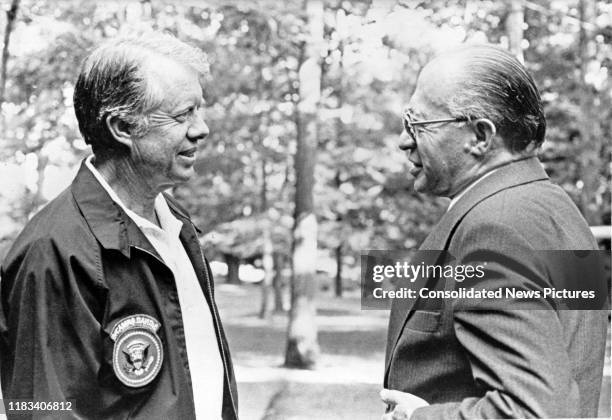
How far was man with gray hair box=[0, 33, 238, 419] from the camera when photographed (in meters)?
1.03

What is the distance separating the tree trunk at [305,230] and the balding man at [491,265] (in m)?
2.85

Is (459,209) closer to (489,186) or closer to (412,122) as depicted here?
(489,186)

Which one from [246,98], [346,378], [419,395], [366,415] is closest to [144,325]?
[419,395]

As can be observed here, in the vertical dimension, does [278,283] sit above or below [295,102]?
below

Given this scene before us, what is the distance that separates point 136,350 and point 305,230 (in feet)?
11.0

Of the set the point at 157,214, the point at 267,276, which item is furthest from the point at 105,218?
the point at 267,276

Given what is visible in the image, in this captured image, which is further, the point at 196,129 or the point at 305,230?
the point at 305,230

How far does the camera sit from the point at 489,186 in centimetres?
100

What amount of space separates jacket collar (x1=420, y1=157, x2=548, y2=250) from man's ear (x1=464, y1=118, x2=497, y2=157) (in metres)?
0.04

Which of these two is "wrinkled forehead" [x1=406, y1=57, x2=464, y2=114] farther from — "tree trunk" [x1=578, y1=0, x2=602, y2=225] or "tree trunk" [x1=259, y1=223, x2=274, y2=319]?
"tree trunk" [x1=259, y1=223, x2=274, y2=319]

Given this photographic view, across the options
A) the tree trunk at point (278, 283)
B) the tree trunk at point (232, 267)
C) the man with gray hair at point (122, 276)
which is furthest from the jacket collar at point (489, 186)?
the tree trunk at point (278, 283)

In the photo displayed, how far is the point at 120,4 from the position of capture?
2.51 metres

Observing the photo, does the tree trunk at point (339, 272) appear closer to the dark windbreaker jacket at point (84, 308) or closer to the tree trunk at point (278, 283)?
the dark windbreaker jacket at point (84, 308)

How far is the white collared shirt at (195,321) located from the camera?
125cm
